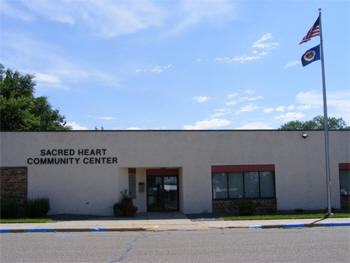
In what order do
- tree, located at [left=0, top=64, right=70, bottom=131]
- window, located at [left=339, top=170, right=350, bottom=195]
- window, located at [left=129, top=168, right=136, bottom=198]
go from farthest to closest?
tree, located at [left=0, top=64, right=70, bottom=131]
window, located at [left=339, top=170, right=350, bottom=195]
window, located at [left=129, top=168, right=136, bottom=198]

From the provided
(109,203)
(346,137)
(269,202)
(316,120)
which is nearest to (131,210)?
(109,203)

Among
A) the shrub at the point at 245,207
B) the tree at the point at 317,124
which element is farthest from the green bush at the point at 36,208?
the tree at the point at 317,124

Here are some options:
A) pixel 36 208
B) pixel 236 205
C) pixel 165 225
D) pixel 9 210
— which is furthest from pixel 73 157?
pixel 236 205

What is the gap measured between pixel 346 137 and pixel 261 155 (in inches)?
209

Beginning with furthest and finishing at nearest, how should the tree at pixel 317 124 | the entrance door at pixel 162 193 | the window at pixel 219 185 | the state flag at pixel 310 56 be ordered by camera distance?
the tree at pixel 317 124 → the entrance door at pixel 162 193 → the window at pixel 219 185 → the state flag at pixel 310 56

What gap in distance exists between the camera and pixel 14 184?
1911 cm

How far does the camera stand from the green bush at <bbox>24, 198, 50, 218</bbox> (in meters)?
18.2

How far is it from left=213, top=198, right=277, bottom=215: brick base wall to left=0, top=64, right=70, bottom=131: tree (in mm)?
24765

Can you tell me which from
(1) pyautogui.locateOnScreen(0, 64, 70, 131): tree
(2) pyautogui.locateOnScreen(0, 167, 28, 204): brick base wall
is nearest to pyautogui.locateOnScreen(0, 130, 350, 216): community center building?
(2) pyautogui.locateOnScreen(0, 167, 28, 204): brick base wall

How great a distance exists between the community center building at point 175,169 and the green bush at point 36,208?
0.76 m

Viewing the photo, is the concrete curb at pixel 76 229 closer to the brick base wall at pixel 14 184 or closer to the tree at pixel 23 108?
the brick base wall at pixel 14 184

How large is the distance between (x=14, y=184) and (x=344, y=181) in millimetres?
18733

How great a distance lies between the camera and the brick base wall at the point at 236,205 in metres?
20.2

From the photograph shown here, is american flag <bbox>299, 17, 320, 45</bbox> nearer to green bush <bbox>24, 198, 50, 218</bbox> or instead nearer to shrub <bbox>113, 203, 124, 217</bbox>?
shrub <bbox>113, 203, 124, 217</bbox>
